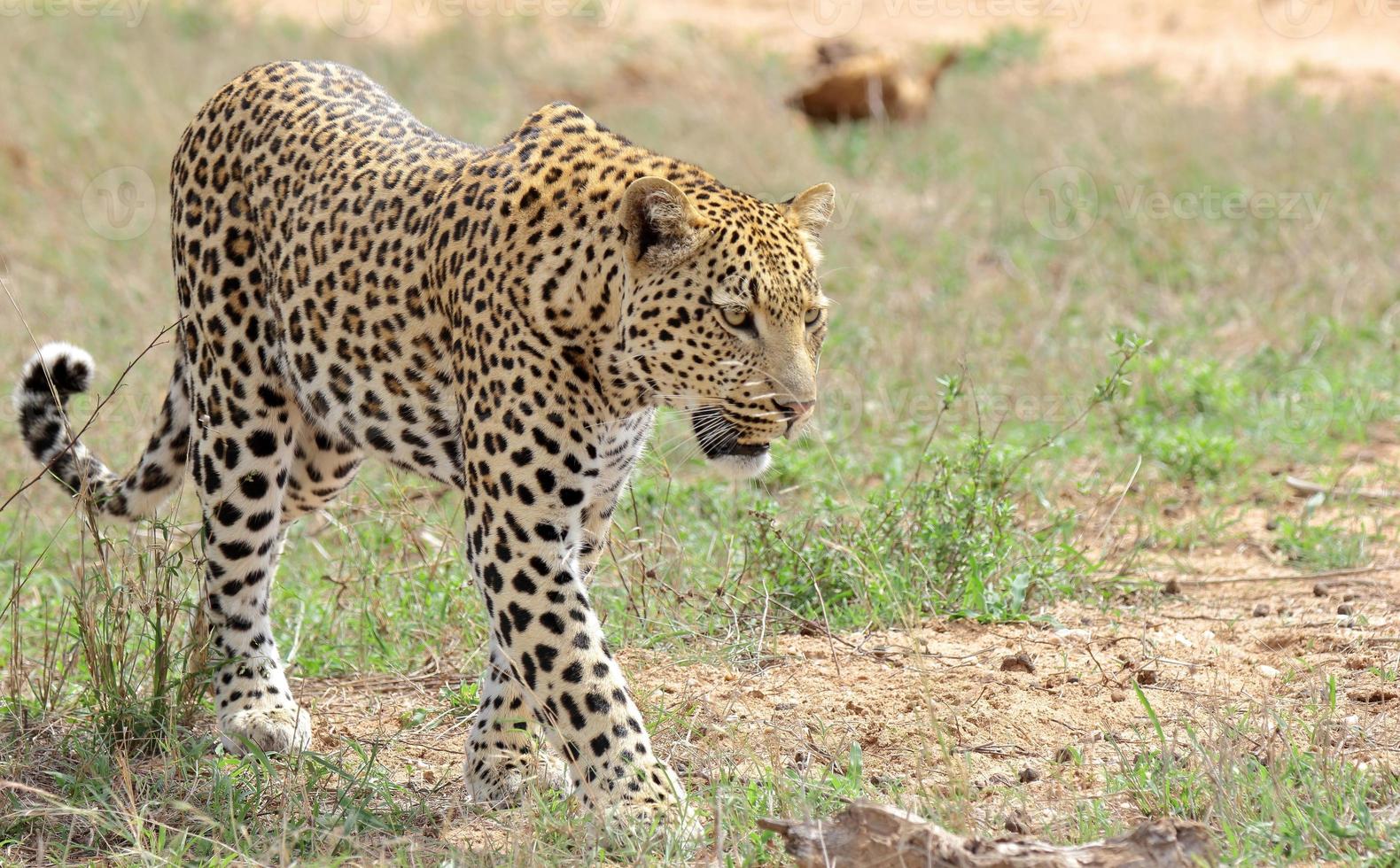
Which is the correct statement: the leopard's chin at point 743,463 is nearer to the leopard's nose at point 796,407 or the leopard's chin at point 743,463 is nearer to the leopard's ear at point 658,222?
the leopard's nose at point 796,407

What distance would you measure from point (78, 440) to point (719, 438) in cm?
257

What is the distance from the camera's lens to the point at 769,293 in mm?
4707

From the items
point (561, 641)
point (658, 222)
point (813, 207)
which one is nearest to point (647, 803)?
point (561, 641)

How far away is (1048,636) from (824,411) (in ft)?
10.2

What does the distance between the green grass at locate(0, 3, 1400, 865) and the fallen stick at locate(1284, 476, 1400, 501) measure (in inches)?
4.1

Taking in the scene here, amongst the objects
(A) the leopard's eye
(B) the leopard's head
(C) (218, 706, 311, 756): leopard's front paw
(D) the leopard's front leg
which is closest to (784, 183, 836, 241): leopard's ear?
(B) the leopard's head

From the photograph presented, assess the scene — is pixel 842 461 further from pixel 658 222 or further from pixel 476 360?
pixel 658 222

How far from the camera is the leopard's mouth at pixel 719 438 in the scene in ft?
15.9

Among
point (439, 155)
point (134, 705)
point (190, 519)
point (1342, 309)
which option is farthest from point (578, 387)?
point (1342, 309)

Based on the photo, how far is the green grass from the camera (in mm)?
4773

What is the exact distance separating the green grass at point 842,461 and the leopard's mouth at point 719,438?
0.57 meters

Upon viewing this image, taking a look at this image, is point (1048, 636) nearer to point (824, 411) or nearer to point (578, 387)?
point (578, 387)

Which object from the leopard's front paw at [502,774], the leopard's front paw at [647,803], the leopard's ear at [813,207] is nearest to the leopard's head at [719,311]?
the leopard's ear at [813,207]

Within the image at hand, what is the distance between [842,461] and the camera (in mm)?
8008
